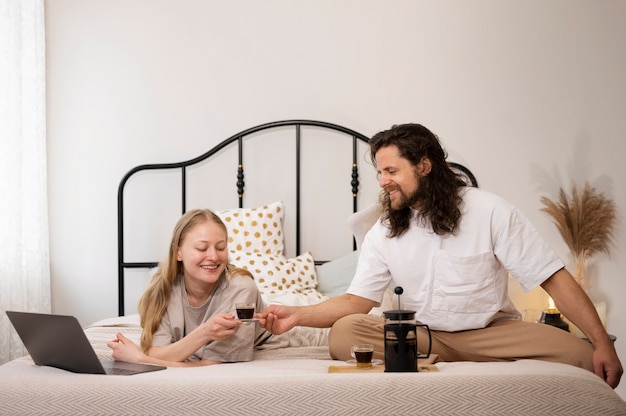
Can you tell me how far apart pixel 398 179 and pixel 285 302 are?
0.82 metres

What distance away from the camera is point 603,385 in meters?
1.60

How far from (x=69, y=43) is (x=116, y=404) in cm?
267

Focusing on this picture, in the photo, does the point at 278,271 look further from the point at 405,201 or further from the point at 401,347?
the point at 401,347

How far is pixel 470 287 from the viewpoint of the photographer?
7.22 ft

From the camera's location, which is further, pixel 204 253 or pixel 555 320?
pixel 555 320

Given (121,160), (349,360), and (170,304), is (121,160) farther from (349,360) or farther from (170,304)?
(349,360)

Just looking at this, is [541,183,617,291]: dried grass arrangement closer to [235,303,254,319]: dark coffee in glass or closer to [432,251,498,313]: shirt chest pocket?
[432,251,498,313]: shirt chest pocket

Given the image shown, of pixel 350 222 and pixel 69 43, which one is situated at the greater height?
pixel 69 43

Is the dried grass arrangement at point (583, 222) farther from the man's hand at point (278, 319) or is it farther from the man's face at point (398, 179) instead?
the man's hand at point (278, 319)

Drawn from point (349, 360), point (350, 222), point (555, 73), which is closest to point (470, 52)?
point (555, 73)

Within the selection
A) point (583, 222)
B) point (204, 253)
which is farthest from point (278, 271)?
point (583, 222)

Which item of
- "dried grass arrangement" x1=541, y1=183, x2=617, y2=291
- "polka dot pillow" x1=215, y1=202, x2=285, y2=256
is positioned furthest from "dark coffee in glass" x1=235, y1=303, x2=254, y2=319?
"dried grass arrangement" x1=541, y1=183, x2=617, y2=291

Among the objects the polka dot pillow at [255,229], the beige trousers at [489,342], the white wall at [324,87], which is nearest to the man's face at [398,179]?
the beige trousers at [489,342]

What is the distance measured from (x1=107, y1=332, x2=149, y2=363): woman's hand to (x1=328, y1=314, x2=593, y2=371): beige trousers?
539 mm
